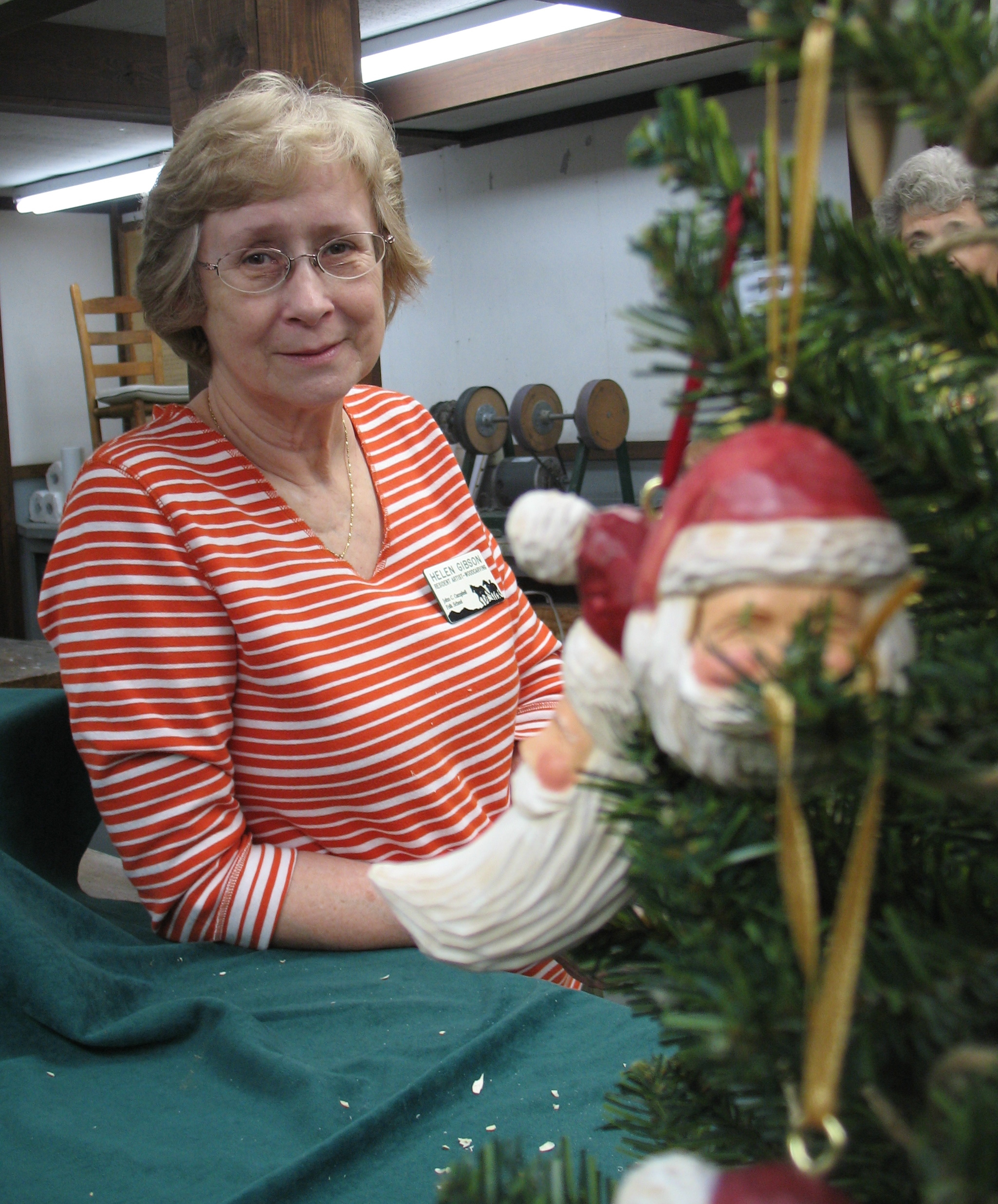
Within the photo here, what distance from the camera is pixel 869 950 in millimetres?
291

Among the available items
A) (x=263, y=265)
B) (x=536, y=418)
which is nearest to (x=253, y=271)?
(x=263, y=265)

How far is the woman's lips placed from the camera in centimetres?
136

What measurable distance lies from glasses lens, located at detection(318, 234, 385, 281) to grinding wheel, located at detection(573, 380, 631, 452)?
350 cm

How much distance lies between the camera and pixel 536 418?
5.17 metres

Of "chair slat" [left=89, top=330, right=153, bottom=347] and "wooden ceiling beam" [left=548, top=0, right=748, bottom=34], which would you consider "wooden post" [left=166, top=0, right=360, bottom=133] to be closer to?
"wooden ceiling beam" [left=548, top=0, right=748, bottom=34]

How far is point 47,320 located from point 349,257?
588cm

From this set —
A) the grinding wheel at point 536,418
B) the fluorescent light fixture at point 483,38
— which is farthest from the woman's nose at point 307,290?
the grinding wheel at point 536,418

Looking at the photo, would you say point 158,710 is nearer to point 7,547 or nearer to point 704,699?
point 704,699

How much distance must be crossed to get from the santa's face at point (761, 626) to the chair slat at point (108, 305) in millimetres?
6087

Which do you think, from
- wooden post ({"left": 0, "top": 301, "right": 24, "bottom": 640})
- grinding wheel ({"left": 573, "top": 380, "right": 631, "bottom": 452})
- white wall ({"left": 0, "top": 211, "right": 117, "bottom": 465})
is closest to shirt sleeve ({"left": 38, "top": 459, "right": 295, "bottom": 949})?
grinding wheel ({"left": 573, "top": 380, "right": 631, "bottom": 452})

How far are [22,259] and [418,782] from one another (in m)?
6.22

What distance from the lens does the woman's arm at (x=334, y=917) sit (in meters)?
1.19

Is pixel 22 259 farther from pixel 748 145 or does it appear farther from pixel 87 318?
pixel 748 145

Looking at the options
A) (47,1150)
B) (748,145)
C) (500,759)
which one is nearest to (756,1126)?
(47,1150)
